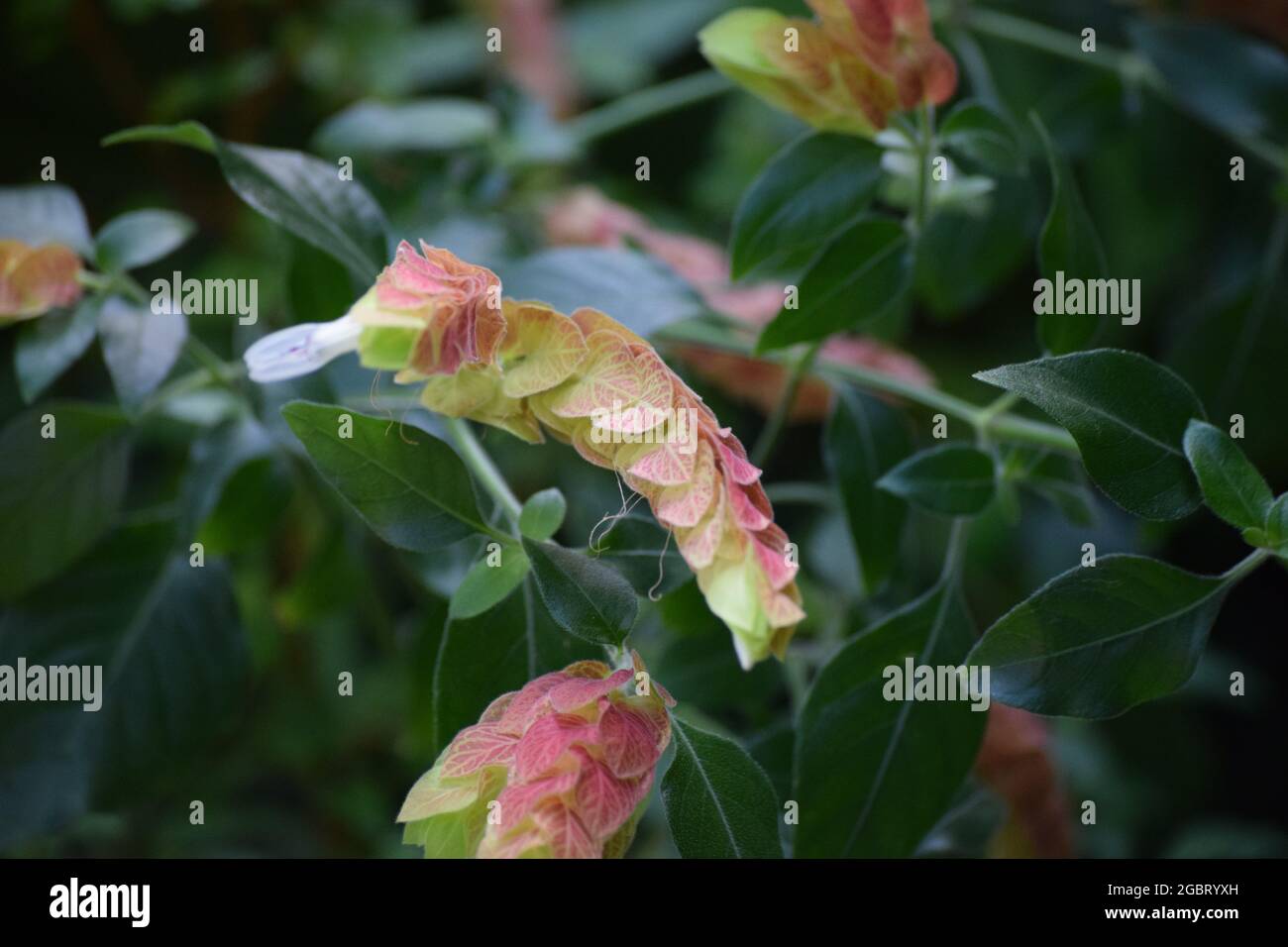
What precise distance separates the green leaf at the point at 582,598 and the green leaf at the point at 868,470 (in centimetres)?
21

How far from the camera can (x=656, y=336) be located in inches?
24.0

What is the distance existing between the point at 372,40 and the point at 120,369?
648 millimetres

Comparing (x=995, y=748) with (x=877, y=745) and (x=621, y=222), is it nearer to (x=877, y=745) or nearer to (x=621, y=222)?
(x=877, y=745)

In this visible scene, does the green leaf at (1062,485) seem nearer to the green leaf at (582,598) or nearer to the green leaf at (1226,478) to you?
the green leaf at (1226,478)

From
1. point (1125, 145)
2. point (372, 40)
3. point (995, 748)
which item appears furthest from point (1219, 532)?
point (372, 40)

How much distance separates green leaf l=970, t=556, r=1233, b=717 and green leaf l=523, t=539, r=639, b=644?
0.38 feet

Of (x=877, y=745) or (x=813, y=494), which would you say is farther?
(x=813, y=494)

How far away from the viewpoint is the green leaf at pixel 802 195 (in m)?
0.49

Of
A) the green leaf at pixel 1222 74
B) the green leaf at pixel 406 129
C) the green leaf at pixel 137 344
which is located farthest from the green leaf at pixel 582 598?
the green leaf at pixel 1222 74

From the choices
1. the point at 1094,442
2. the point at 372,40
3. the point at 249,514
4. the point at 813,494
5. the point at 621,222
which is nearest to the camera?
the point at 1094,442

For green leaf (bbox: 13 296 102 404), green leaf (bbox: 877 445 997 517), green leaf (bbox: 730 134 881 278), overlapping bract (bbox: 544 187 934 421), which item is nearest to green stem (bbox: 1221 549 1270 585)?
green leaf (bbox: 877 445 997 517)

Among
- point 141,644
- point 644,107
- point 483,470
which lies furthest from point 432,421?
point 644,107

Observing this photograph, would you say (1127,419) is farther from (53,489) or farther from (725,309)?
(53,489)
